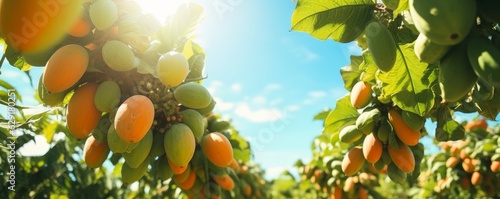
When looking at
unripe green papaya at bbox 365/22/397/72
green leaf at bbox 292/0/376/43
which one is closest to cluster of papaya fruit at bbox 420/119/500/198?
green leaf at bbox 292/0/376/43

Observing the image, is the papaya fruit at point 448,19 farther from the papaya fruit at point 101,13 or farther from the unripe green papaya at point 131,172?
the unripe green papaya at point 131,172

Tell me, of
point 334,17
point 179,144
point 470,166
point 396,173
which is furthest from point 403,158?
point 470,166

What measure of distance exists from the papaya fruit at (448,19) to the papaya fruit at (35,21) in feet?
3.46

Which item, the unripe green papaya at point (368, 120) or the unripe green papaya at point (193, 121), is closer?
the unripe green papaya at point (193, 121)

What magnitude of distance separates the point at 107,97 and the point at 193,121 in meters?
0.38

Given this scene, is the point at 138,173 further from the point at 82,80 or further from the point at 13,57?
the point at 13,57

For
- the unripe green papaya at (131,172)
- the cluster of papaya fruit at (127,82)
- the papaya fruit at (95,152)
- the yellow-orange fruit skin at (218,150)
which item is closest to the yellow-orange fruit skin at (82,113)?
the cluster of papaya fruit at (127,82)

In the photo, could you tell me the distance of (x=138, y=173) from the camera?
1.51m

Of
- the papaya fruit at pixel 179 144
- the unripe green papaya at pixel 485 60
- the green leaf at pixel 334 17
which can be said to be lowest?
the papaya fruit at pixel 179 144

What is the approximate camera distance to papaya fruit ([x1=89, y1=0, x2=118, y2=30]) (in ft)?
4.00

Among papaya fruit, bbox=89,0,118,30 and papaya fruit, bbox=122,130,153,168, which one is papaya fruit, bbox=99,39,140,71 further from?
papaya fruit, bbox=122,130,153,168

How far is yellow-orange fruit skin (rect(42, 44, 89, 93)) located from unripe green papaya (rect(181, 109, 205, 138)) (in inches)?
18.0

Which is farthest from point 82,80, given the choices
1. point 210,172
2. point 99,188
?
point 99,188

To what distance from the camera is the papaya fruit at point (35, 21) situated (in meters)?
1.09
